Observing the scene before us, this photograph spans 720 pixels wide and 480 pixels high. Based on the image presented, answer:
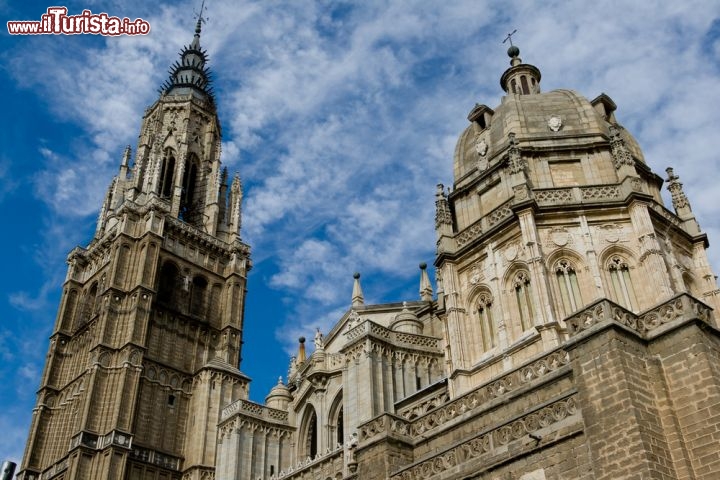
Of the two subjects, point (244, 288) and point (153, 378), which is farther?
point (244, 288)

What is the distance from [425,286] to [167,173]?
23867 millimetres

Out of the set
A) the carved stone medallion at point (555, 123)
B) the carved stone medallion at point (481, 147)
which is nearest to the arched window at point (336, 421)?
the carved stone medallion at point (481, 147)

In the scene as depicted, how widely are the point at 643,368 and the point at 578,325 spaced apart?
146cm

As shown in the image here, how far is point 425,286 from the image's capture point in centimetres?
3822

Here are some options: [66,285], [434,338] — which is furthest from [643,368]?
[66,285]

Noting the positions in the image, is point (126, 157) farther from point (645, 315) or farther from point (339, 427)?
point (645, 315)

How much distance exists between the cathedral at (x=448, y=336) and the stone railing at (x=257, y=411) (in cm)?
9

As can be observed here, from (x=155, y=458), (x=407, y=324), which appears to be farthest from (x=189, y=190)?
(x=407, y=324)

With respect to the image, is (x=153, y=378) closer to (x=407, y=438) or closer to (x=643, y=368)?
(x=407, y=438)

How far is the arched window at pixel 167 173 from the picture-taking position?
52.1 metres

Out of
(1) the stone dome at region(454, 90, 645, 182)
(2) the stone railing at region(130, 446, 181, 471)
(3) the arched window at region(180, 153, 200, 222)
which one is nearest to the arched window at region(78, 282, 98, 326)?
(3) the arched window at region(180, 153, 200, 222)

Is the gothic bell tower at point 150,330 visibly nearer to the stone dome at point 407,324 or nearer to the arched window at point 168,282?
the arched window at point 168,282

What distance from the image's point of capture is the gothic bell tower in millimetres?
39156

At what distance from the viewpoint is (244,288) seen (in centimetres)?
4969
